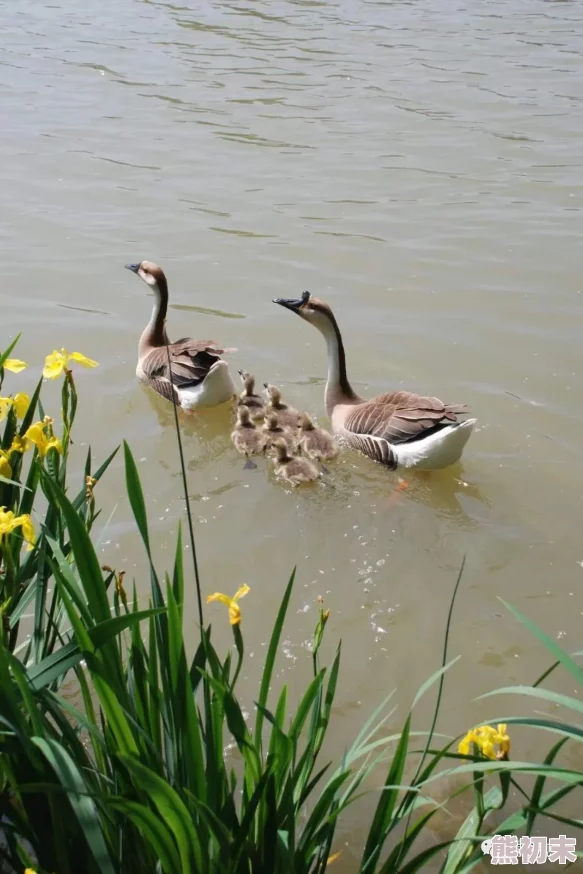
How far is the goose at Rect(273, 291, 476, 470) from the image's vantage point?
209 inches

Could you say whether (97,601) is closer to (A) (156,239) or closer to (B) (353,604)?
(B) (353,604)

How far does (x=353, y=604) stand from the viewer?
4387 mm

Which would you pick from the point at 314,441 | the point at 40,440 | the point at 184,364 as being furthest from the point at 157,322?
the point at 40,440

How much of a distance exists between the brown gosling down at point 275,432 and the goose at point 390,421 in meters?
0.37

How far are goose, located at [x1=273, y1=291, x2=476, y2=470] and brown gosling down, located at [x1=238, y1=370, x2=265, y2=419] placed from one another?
Answer: 46 centimetres

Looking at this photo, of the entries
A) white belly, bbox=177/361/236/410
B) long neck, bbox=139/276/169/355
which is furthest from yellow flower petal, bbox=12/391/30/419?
long neck, bbox=139/276/169/355

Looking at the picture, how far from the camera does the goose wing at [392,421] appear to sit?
5422mm

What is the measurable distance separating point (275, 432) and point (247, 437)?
7.3 inches

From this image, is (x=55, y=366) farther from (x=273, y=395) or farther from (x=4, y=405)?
(x=273, y=395)

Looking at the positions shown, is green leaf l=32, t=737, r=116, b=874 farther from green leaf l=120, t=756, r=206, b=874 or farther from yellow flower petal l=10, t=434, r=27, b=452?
yellow flower petal l=10, t=434, r=27, b=452

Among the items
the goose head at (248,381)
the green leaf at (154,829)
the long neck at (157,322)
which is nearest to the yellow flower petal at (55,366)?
the green leaf at (154,829)

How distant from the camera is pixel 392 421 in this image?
18.3ft

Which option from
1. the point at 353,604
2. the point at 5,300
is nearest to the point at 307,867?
the point at 353,604

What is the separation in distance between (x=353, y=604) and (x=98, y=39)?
1323cm
